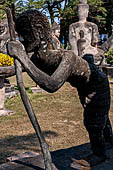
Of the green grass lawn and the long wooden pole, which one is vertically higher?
the long wooden pole

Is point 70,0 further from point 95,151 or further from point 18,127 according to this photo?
point 95,151

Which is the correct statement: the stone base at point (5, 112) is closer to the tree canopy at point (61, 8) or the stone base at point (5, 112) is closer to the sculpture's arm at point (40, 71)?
the sculpture's arm at point (40, 71)

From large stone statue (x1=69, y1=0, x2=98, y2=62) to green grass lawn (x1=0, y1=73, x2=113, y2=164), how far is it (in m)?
3.34

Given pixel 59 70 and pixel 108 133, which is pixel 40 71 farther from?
pixel 108 133

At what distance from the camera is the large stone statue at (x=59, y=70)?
95.5 inches

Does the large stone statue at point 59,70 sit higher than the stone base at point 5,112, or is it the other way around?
the large stone statue at point 59,70

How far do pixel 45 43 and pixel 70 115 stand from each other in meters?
4.26

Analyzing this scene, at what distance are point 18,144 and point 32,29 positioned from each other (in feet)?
9.94

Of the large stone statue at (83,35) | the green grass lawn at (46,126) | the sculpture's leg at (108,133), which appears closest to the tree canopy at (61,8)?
the large stone statue at (83,35)

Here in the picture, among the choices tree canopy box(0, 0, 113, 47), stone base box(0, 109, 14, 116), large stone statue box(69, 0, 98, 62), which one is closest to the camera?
stone base box(0, 109, 14, 116)

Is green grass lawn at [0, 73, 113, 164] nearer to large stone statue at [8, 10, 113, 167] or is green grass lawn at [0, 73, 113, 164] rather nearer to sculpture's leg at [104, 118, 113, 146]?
sculpture's leg at [104, 118, 113, 146]

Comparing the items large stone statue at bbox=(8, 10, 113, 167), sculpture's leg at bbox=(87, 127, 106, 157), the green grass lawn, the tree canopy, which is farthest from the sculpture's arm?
the tree canopy

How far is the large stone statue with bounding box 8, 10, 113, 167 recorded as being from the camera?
7.96 feet

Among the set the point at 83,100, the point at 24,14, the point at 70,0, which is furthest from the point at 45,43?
the point at 70,0
